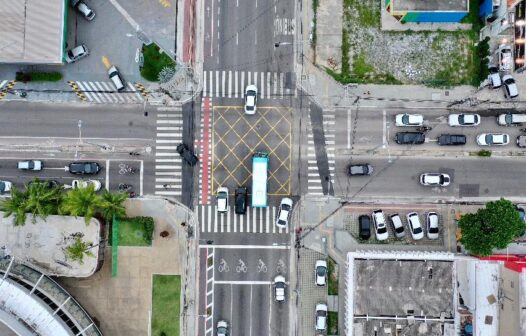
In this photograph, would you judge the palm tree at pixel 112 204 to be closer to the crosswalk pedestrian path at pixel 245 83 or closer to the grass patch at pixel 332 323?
the crosswalk pedestrian path at pixel 245 83

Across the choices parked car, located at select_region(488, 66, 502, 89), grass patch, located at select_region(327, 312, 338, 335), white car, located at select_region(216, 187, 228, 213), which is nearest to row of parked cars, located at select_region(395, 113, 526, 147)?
parked car, located at select_region(488, 66, 502, 89)

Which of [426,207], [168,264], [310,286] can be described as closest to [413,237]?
[426,207]

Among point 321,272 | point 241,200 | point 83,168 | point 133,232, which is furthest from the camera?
point 133,232

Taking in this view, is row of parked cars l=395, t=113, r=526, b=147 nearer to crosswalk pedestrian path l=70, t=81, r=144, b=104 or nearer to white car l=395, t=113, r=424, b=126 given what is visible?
white car l=395, t=113, r=424, b=126

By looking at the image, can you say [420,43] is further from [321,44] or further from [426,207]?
[426,207]

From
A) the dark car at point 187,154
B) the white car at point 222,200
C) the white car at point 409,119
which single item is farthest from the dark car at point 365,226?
the dark car at point 187,154

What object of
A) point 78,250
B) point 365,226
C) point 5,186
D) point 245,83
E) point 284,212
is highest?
point 245,83

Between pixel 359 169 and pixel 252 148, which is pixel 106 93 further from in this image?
pixel 359 169

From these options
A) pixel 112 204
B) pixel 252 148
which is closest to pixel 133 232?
pixel 112 204
